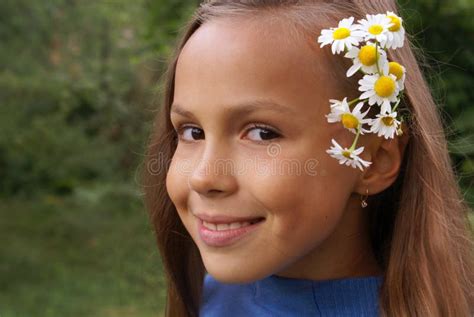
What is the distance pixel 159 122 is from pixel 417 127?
2.53 feet

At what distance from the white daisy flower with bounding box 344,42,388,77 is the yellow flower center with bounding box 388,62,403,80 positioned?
18 millimetres

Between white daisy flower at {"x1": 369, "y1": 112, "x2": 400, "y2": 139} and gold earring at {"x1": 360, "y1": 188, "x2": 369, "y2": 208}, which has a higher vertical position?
white daisy flower at {"x1": 369, "y1": 112, "x2": 400, "y2": 139}

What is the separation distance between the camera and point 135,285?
27.5 ft

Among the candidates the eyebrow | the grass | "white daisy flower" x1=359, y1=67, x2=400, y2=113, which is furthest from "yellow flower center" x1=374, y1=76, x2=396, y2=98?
the grass

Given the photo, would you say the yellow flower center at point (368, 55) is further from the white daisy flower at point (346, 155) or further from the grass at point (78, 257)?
the grass at point (78, 257)

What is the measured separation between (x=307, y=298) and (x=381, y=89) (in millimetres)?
635

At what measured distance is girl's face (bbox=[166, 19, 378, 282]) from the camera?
1735mm

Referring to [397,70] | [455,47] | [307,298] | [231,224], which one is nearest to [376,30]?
[397,70]

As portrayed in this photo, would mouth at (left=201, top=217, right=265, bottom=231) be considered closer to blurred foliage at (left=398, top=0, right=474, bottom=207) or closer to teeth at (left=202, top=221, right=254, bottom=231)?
teeth at (left=202, top=221, right=254, bottom=231)

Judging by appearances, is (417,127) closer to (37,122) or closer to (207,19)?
(207,19)

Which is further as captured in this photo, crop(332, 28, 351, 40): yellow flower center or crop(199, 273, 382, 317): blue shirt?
crop(199, 273, 382, 317): blue shirt

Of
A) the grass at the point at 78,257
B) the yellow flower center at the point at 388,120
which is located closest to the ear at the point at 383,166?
the yellow flower center at the point at 388,120

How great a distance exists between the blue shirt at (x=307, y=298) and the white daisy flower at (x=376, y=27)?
67 cm

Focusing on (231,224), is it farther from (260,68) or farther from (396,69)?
(396,69)
